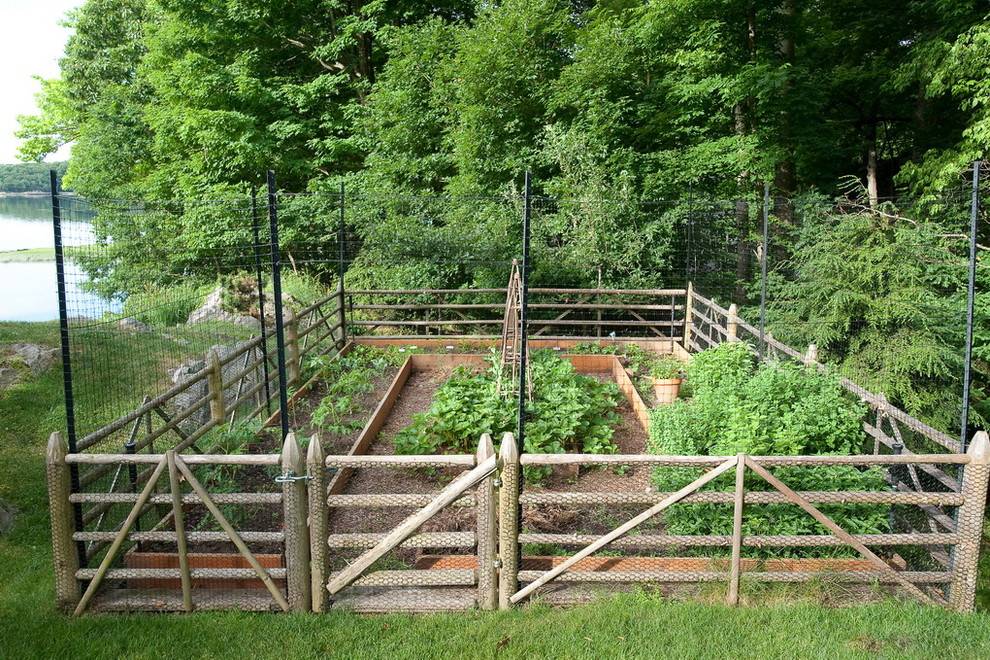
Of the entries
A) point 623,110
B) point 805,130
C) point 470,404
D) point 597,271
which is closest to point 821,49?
point 805,130

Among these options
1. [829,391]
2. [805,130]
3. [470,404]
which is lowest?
[470,404]

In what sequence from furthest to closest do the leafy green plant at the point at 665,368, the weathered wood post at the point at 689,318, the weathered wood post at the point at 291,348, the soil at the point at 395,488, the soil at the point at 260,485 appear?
the weathered wood post at the point at 689,318, the leafy green plant at the point at 665,368, the weathered wood post at the point at 291,348, the soil at the point at 395,488, the soil at the point at 260,485

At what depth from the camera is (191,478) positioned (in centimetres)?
411

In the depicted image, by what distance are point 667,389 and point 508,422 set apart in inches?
103

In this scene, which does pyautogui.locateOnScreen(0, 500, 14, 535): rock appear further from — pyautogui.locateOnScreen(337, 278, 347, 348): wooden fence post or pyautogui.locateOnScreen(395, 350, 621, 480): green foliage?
pyautogui.locateOnScreen(337, 278, 347, 348): wooden fence post

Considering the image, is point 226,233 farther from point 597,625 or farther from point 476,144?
point 597,625

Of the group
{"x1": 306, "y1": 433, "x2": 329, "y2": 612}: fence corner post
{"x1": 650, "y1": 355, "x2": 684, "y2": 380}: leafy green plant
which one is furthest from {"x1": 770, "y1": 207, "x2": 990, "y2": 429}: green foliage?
{"x1": 306, "y1": 433, "x2": 329, "y2": 612}: fence corner post

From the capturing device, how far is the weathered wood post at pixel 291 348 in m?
9.04

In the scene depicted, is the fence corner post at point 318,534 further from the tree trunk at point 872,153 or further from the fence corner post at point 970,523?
the tree trunk at point 872,153

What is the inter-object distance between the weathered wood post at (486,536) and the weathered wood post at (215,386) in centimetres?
369

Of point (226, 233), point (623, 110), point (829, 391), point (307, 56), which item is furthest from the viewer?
point (307, 56)

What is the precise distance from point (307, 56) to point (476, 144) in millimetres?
9267

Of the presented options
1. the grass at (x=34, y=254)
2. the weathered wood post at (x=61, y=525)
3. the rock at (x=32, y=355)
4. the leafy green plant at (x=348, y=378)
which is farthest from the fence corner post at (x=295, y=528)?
the rock at (x=32, y=355)

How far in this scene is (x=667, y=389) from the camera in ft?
28.1
